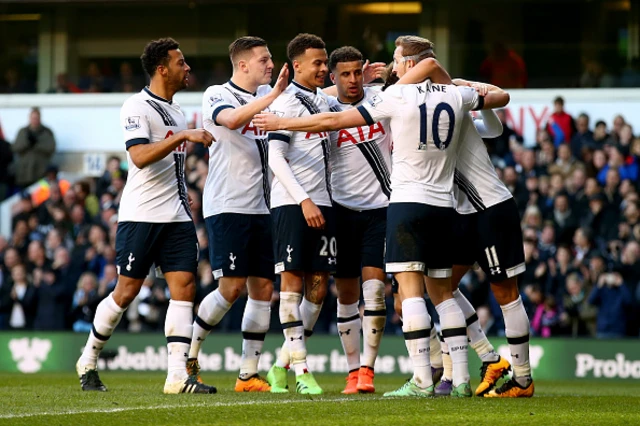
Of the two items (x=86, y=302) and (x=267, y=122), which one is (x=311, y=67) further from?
(x=86, y=302)

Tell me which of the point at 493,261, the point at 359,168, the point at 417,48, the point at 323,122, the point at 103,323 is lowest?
the point at 103,323

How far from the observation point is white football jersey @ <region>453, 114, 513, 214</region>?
29.4ft

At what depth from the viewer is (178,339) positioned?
29.9 feet

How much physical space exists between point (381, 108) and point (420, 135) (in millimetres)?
336

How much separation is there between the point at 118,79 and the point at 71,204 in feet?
13.5

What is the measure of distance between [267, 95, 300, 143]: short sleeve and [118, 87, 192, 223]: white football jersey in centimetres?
A: 73

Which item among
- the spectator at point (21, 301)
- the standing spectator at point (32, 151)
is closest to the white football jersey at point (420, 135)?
the spectator at point (21, 301)

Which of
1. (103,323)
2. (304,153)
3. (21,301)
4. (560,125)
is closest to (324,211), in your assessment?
(304,153)

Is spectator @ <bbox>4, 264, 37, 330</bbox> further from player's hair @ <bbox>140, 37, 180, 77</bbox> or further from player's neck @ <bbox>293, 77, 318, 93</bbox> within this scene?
player's neck @ <bbox>293, 77, 318, 93</bbox>

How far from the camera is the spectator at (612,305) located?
1620 centimetres

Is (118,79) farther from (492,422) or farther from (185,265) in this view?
(492,422)

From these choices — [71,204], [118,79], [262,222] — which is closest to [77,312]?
[71,204]

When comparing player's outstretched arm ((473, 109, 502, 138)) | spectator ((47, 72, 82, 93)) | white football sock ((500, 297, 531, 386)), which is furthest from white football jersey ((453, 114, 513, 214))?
spectator ((47, 72, 82, 93))

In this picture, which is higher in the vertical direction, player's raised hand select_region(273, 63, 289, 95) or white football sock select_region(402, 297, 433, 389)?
player's raised hand select_region(273, 63, 289, 95)
